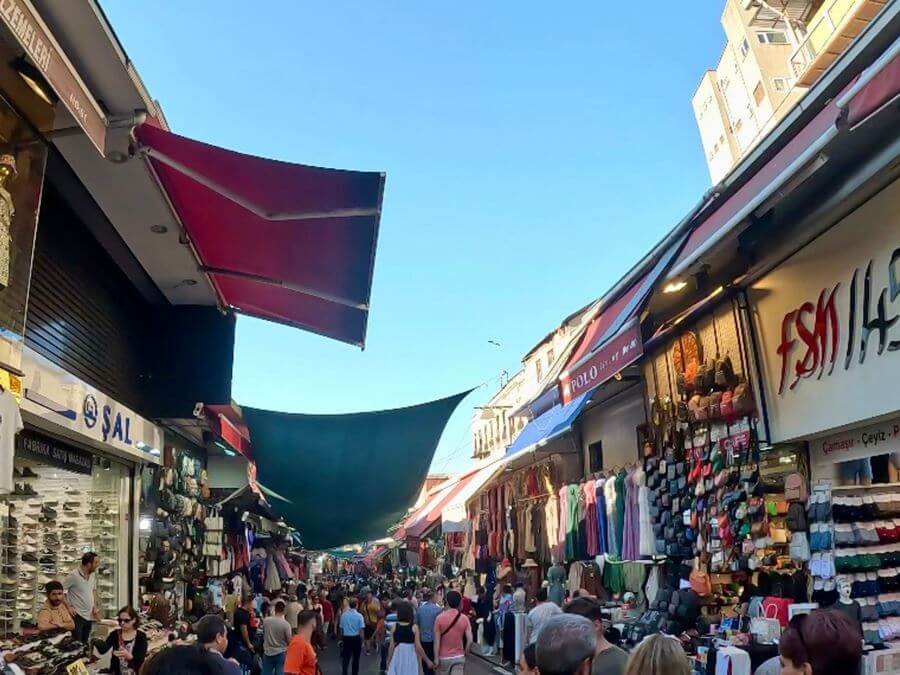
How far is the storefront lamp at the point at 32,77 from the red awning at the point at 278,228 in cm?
65

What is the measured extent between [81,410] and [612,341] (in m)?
4.66

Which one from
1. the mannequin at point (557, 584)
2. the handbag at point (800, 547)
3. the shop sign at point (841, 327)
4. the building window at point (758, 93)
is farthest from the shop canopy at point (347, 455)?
the building window at point (758, 93)

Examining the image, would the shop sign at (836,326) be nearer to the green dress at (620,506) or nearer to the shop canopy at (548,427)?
the green dress at (620,506)

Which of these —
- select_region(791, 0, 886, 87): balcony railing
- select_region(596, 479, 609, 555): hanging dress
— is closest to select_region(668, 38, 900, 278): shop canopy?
select_region(596, 479, 609, 555): hanging dress

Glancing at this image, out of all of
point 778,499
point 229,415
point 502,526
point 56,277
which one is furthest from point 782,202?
point 502,526

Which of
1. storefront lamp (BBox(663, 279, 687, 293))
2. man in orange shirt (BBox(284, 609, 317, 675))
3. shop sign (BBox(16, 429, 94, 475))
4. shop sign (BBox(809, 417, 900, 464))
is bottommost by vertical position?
man in orange shirt (BBox(284, 609, 317, 675))

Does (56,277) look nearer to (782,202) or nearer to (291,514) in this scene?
(782,202)

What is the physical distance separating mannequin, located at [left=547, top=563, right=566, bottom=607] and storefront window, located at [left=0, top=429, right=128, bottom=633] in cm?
595

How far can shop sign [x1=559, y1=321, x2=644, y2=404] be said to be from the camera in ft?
21.8

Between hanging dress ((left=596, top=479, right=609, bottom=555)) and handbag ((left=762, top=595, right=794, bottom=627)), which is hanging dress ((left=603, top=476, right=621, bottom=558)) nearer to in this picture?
hanging dress ((left=596, top=479, right=609, bottom=555))

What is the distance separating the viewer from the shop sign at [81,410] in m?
5.58

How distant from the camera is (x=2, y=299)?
486 centimetres

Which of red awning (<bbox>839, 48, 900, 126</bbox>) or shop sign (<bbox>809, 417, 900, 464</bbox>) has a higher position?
red awning (<bbox>839, 48, 900, 126</bbox>)

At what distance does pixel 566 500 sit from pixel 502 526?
5074 millimetres
